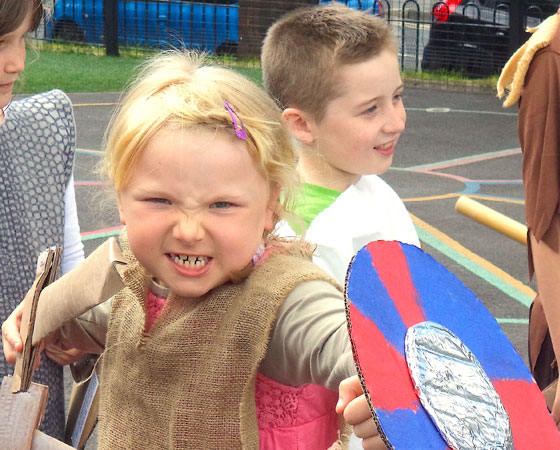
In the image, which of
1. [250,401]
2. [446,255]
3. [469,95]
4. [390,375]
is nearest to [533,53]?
[250,401]

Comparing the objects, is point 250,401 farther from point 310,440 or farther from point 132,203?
point 132,203

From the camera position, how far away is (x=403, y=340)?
5.04 feet

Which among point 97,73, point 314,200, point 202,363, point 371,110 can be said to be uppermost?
point 371,110

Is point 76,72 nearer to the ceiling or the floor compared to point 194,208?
nearer to the floor

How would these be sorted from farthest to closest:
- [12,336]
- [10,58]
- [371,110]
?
1. [371,110]
2. [10,58]
3. [12,336]

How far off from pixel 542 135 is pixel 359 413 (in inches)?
55.1

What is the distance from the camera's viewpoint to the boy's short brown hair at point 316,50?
2967 millimetres

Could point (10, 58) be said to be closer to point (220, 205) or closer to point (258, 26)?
point (220, 205)

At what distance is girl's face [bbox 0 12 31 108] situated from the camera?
2400mm

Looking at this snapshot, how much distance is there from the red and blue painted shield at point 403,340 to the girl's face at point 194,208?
0.34 metres

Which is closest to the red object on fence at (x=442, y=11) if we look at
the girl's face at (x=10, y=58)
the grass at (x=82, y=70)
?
the grass at (x=82, y=70)

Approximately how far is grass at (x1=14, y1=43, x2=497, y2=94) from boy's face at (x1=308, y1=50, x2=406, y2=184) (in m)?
10.4

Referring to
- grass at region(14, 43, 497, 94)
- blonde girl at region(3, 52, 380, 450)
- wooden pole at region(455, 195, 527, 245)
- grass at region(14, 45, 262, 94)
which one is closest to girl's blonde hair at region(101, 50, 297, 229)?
blonde girl at region(3, 52, 380, 450)

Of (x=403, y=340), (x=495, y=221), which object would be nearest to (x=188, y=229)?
(x=403, y=340)
